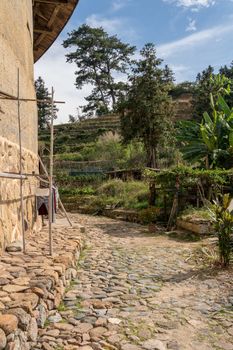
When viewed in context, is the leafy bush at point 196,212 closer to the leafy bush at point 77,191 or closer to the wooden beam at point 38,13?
the wooden beam at point 38,13

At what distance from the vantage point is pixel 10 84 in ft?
20.4

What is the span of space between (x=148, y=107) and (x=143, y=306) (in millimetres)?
15492

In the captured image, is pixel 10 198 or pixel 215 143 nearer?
pixel 10 198

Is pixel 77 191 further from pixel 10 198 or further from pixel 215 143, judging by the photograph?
pixel 10 198

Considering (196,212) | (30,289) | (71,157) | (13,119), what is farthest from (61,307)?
(71,157)

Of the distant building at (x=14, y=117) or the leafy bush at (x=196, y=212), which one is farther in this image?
the leafy bush at (x=196, y=212)

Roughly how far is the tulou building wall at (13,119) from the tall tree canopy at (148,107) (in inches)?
460

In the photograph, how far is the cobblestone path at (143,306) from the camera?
375cm

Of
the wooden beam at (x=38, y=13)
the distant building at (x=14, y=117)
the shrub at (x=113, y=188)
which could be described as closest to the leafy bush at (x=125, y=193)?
the shrub at (x=113, y=188)

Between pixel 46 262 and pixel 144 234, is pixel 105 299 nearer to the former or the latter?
pixel 46 262

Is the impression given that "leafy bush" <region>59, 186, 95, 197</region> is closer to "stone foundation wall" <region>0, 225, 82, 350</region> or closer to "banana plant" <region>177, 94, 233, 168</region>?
"banana plant" <region>177, 94, 233, 168</region>

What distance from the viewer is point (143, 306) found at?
4703 millimetres

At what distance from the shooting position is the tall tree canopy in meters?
19.5

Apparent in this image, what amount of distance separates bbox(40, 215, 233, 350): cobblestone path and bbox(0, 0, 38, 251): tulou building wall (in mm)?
1478
